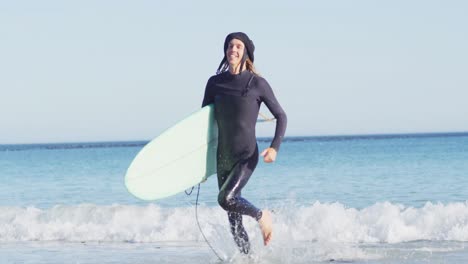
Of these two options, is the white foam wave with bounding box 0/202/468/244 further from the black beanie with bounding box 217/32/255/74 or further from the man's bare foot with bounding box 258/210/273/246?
the black beanie with bounding box 217/32/255/74

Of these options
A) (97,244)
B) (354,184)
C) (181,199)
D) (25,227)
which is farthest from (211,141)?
(354,184)

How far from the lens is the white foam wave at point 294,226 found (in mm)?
10477

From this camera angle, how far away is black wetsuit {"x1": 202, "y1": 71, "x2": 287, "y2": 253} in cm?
696

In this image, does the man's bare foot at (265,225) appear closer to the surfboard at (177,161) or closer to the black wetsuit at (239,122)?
the black wetsuit at (239,122)

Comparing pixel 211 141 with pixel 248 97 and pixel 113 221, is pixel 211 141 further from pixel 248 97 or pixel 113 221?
pixel 113 221

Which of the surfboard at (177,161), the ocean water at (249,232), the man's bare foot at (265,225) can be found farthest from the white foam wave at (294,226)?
the man's bare foot at (265,225)

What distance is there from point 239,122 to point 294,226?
425cm

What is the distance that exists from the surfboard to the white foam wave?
2618 millimetres

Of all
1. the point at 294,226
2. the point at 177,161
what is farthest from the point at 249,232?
the point at 177,161

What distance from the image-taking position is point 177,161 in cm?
762

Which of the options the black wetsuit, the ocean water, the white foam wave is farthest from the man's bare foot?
the white foam wave

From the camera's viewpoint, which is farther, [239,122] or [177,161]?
[177,161]

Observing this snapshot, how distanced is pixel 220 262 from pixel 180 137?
4.18ft

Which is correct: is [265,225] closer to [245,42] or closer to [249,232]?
[245,42]
